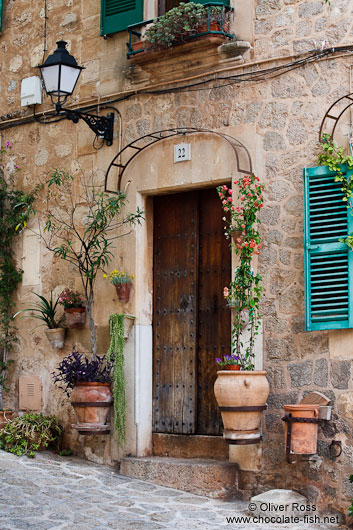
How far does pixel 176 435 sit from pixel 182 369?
610 mm

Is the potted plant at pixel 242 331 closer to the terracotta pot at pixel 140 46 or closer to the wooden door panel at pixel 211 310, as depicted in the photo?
the wooden door panel at pixel 211 310

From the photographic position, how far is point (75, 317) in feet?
27.9

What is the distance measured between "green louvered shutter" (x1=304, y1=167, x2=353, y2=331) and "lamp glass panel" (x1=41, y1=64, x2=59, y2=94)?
8.16ft

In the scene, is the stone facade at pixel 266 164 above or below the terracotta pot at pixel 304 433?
above

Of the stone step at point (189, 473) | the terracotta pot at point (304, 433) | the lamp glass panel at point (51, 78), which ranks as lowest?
the stone step at point (189, 473)

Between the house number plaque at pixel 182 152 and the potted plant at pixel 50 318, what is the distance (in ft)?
6.36

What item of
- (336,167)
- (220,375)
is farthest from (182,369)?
(336,167)

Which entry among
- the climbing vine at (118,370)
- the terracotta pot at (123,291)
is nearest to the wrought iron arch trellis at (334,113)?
the terracotta pot at (123,291)

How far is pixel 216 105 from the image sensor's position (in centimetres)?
791

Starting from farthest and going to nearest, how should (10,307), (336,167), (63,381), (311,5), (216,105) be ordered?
(10,307) < (63,381) < (216,105) < (311,5) < (336,167)

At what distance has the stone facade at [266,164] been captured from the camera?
276 inches

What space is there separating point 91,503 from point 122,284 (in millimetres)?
2099

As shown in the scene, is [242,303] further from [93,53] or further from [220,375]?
[93,53]

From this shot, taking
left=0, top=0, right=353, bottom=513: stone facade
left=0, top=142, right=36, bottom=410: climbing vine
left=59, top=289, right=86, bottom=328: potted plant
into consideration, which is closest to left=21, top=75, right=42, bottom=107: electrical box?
left=0, top=0, right=353, bottom=513: stone facade
